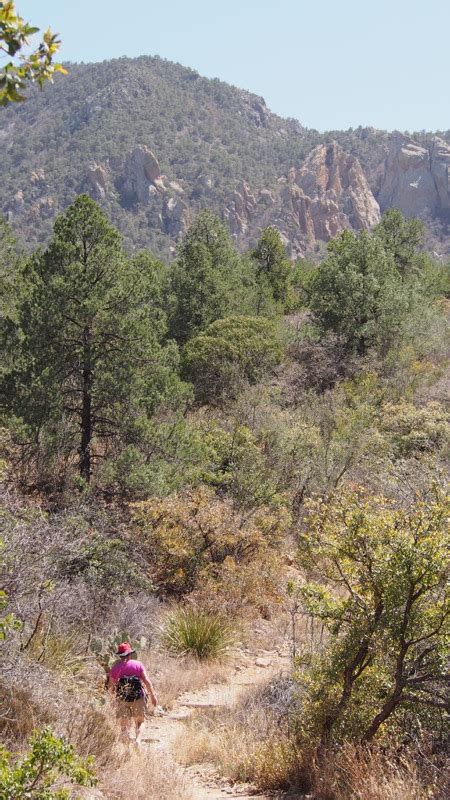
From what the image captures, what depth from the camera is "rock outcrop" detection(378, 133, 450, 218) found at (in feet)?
527

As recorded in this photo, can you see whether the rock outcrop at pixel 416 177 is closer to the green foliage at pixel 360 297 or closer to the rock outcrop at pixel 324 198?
the rock outcrop at pixel 324 198

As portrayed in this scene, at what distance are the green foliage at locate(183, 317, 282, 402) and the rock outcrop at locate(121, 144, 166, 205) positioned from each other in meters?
121

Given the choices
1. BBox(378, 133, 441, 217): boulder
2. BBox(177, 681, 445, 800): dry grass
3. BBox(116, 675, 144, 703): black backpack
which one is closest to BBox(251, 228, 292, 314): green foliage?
BBox(177, 681, 445, 800): dry grass

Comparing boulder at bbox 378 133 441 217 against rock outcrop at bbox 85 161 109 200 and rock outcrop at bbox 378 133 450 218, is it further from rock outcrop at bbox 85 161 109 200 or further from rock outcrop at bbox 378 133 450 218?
rock outcrop at bbox 85 161 109 200

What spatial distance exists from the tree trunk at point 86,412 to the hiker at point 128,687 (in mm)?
6620

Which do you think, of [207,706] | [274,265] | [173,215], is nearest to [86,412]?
[207,706]

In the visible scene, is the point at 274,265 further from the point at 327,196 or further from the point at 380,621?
the point at 327,196

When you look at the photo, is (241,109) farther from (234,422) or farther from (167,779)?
(167,779)

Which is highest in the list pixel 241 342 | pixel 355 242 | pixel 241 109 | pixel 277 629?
pixel 241 109

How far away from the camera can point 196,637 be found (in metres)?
10.5

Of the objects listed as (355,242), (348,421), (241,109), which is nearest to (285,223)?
(241,109)

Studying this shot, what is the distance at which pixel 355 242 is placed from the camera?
30062 millimetres

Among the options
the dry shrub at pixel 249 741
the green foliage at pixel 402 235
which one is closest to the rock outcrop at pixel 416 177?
the green foliage at pixel 402 235

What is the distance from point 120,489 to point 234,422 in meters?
5.78
